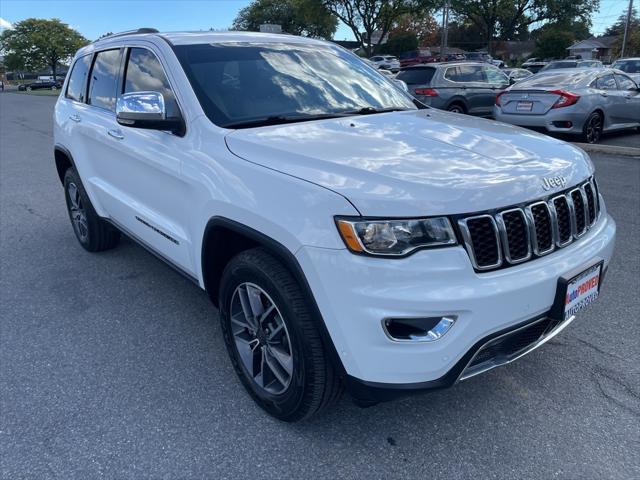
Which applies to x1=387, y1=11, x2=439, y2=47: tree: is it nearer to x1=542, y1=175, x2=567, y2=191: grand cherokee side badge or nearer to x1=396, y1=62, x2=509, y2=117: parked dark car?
x1=396, y1=62, x2=509, y2=117: parked dark car

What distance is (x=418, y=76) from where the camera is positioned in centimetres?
1277

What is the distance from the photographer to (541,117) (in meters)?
9.62

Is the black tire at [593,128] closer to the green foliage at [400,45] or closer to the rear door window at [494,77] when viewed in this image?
the rear door window at [494,77]

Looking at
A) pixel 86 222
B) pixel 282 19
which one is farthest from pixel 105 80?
pixel 282 19

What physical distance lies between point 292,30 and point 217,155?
73.4 meters

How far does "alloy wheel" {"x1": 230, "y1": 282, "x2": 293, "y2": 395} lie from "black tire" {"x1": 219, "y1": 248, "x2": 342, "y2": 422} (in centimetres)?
4

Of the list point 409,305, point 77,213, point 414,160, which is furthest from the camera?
point 77,213

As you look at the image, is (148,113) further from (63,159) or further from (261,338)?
(63,159)

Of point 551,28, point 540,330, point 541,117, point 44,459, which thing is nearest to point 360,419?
point 540,330

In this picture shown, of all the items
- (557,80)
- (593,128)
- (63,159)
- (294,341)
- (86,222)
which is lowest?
(593,128)

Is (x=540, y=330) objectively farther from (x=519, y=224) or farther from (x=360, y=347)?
(x=360, y=347)

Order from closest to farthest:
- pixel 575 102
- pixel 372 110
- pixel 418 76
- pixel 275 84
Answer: pixel 275 84 → pixel 372 110 → pixel 575 102 → pixel 418 76

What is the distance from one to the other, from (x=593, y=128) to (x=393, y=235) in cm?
956

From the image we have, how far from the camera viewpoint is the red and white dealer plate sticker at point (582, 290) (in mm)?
2271
